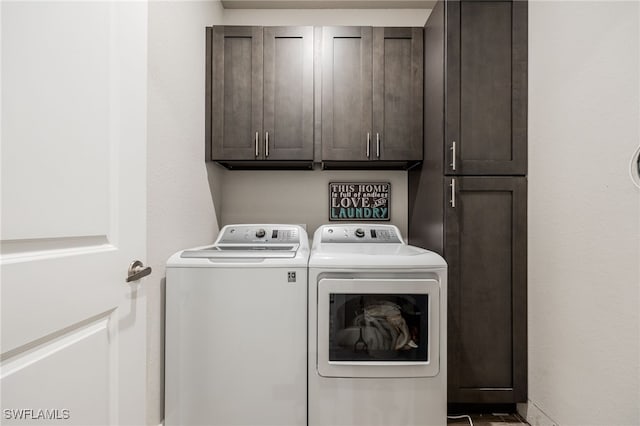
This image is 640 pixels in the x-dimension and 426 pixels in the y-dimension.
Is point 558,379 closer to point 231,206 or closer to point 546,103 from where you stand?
point 546,103

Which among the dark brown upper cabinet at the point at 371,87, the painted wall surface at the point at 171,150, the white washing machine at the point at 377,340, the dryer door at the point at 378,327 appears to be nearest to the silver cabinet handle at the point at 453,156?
the dark brown upper cabinet at the point at 371,87

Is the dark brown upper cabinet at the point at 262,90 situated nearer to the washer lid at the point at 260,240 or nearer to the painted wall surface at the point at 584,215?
the washer lid at the point at 260,240

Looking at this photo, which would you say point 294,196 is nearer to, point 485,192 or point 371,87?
point 371,87

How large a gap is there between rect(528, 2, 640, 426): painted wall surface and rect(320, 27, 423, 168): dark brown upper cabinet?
63 cm

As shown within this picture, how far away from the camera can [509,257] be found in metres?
1.71

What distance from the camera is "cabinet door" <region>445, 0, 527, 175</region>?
171 cm

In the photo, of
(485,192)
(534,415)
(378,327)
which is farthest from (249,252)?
(534,415)

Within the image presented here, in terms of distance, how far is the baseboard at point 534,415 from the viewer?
1.57 meters

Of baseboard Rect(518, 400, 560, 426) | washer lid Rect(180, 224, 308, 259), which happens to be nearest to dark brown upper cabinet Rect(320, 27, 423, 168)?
washer lid Rect(180, 224, 308, 259)

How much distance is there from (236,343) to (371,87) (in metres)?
1.66

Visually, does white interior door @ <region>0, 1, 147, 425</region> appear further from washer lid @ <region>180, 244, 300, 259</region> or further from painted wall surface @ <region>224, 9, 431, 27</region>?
painted wall surface @ <region>224, 9, 431, 27</region>

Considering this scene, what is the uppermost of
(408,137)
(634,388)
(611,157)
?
(408,137)

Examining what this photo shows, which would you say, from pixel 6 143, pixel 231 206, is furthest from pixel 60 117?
pixel 231 206

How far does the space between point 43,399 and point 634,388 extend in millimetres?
1810
